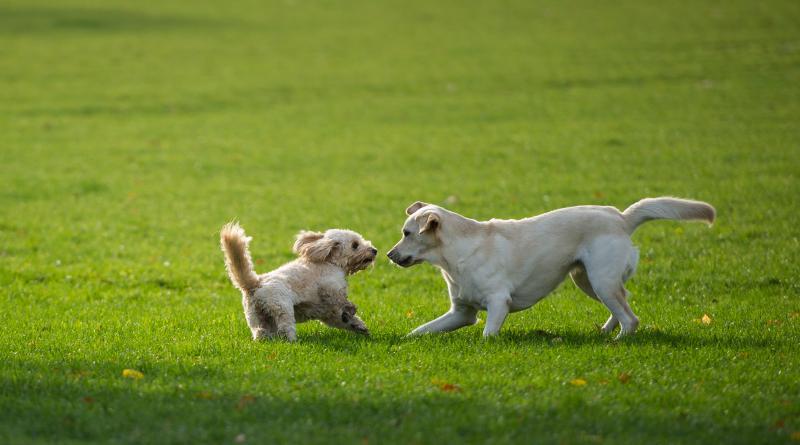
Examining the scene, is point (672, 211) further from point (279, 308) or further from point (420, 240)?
point (279, 308)

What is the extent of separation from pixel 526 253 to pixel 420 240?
105cm

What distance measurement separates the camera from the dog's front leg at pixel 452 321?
945 centimetres

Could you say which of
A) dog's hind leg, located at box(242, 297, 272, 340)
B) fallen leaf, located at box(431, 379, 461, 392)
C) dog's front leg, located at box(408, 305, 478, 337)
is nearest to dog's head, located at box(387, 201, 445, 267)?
dog's front leg, located at box(408, 305, 478, 337)

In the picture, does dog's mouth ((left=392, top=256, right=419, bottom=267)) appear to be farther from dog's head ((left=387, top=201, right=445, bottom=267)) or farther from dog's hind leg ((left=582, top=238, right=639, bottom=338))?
dog's hind leg ((left=582, top=238, right=639, bottom=338))

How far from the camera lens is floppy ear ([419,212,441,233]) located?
9359 millimetres

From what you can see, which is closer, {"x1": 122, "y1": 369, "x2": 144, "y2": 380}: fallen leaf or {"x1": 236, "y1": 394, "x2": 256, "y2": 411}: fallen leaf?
{"x1": 236, "y1": 394, "x2": 256, "y2": 411}: fallen leaf

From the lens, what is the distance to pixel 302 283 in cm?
938

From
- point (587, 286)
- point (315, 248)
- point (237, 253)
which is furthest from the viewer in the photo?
point (587, 286)

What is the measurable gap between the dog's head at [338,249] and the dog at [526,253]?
1.43 ft

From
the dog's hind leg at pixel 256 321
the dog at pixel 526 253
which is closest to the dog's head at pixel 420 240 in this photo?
the dog at pixel 526 253

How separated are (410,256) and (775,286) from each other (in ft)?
16.2

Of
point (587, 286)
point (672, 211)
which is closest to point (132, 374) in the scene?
point (587, 286)

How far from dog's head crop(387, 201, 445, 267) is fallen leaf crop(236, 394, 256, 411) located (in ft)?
8.91

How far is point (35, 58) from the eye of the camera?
1565 inches
